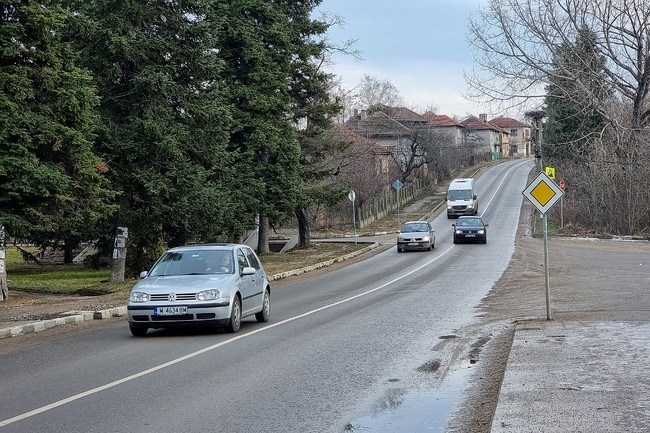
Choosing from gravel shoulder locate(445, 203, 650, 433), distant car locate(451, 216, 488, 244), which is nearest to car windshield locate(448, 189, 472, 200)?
distant car locate(451, 216, 488, 244)

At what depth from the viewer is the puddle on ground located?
24.1 feet

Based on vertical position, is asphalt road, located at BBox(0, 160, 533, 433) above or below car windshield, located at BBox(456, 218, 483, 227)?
below

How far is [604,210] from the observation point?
167ft

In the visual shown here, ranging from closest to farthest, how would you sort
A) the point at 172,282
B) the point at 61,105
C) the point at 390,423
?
the point at 390,423, the point at 172,282, the point at 61,105

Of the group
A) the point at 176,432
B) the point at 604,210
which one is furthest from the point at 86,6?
the point at 604,210

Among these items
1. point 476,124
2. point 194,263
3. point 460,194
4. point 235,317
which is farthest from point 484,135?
point 235,317

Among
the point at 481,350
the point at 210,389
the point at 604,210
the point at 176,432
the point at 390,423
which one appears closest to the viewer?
the point at 176,432

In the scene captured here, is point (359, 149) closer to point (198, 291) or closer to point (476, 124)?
point (198, 291)

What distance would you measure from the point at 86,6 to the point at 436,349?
2003 centimetres

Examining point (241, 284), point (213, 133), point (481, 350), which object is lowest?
point (481, 350)

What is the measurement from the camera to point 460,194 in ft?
223

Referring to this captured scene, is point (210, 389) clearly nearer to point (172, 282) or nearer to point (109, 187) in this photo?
point (172, 282)

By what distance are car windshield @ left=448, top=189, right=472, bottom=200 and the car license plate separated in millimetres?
56019

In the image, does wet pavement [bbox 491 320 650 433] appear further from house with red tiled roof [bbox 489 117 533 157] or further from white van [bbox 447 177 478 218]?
house with red tiled roof [bbox 489 117 533 157]
